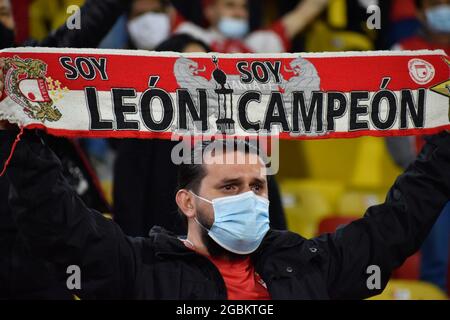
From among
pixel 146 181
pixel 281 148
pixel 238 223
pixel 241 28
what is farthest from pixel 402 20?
pixel 238 223

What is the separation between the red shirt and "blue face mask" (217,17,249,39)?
3.67 m

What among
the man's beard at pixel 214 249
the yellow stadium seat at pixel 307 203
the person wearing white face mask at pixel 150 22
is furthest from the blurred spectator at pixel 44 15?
the man's beard at pixel 214 249

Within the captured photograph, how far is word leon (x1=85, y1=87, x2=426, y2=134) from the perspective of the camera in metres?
4.05

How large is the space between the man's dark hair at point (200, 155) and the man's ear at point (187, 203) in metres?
0.02

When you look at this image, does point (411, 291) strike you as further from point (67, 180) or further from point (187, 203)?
point (67, 180)

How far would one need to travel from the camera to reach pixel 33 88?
12.6 ft

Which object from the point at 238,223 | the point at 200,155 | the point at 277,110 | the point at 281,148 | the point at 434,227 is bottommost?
the point at 434,227

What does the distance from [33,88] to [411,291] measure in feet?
8.92

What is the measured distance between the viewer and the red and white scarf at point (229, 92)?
394 cm

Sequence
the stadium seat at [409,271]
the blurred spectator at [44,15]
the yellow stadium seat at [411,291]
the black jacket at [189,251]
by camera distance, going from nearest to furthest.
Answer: the black jacket at [189,251], the yellow stadium seat at [411,291], the stadium seat at [409,271], the blurred spectator at [44,15]

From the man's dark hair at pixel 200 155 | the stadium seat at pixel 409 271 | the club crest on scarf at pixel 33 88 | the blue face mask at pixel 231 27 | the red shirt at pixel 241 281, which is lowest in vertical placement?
the stadium seat at pixel 409 271

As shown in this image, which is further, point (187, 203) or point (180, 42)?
point (180, 42)

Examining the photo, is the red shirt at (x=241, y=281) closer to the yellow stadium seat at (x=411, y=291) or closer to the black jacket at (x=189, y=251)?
the black jacket at (x=189, y=251)

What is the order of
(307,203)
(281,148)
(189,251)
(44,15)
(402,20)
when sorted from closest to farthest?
(189,251)
(307,203)
(44,15)
(402,20)
(281,148)
